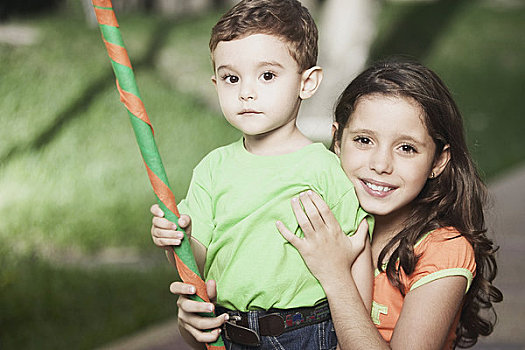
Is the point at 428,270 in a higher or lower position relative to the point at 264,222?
lower

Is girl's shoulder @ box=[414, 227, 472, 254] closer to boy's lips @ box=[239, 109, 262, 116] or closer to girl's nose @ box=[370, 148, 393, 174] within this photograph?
girl's nose @ box=[370, 148, 393, 174]

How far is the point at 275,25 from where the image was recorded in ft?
6.72

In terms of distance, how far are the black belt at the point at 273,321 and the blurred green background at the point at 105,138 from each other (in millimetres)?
842

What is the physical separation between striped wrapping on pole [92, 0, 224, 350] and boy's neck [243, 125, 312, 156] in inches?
12.0

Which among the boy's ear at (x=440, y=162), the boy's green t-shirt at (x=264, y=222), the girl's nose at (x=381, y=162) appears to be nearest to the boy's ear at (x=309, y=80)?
the boy's green t-shirt at (x=264, y=222)

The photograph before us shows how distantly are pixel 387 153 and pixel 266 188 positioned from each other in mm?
351

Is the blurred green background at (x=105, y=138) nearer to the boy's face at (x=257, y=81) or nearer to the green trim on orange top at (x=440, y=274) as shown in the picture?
the green trim on orange top at (x=440, y=274)

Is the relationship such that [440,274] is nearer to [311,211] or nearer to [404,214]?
[404,214]

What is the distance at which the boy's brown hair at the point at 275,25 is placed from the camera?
6.70 ft

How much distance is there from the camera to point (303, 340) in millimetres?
2117

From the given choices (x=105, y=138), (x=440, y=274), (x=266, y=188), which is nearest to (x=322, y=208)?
(x=266, y=188)

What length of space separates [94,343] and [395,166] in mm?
2504

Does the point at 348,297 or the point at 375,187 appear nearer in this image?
the point at 348,297

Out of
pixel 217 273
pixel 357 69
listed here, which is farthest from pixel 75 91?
pixel 217 273
